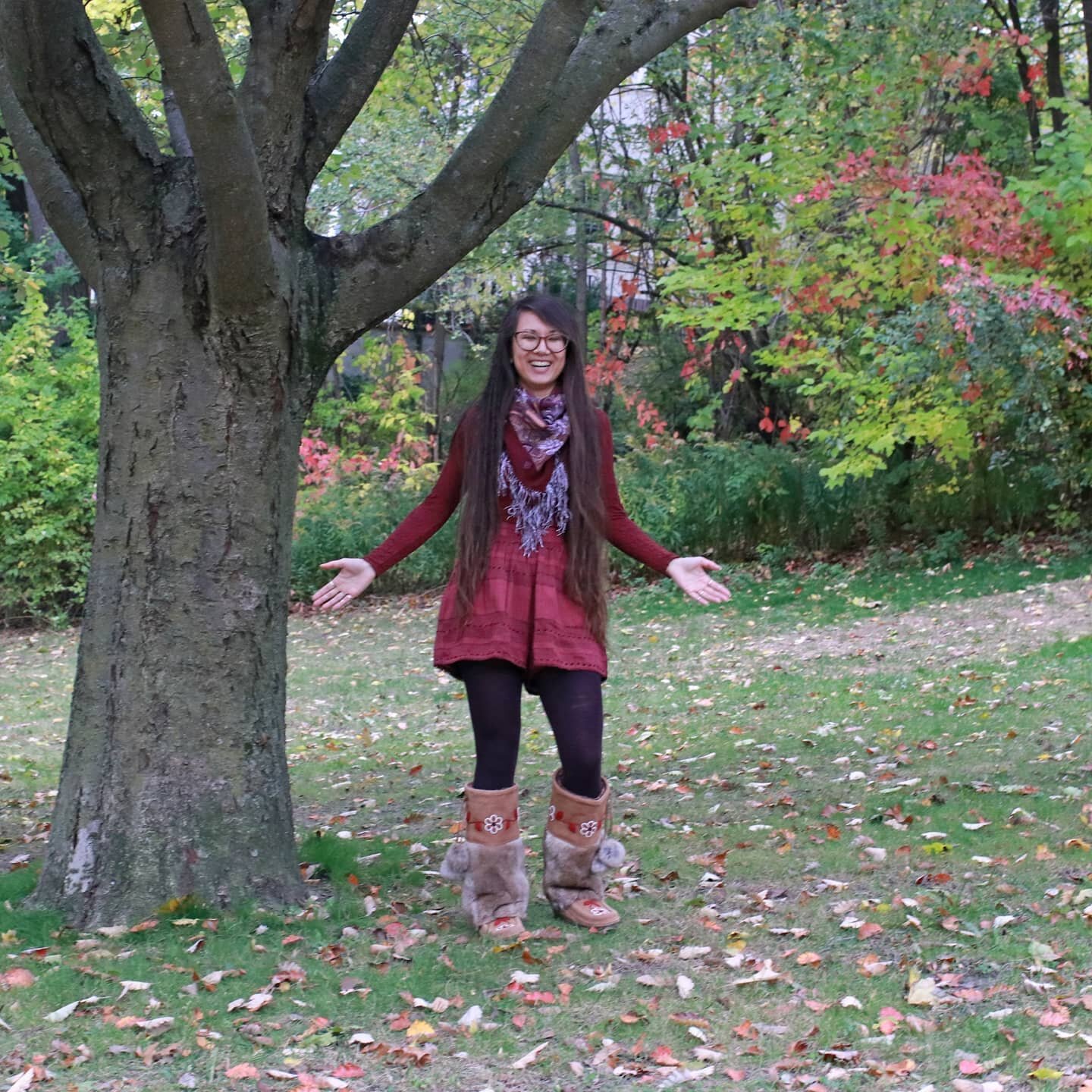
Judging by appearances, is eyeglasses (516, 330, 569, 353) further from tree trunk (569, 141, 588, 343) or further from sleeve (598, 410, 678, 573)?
tree trunk (569, 141, 588, 343)

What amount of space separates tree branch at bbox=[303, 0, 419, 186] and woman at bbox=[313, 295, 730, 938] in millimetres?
1009

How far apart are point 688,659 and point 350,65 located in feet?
26.5

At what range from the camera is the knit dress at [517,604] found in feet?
13.6

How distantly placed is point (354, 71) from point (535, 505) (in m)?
1.76

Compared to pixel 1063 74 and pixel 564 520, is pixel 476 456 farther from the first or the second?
pixel 1063 74

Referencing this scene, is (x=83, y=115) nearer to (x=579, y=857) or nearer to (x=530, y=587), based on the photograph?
(x=530, y=587)

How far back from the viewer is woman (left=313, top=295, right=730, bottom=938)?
165 inches

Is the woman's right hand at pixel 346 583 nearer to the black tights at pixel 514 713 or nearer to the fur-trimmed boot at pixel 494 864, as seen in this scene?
the black tights at pixel 514 713

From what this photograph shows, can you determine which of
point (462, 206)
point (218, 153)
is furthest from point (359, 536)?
point (218, 153)

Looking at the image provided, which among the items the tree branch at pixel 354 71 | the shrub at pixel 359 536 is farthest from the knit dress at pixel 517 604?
the shrub at pixel 359 536

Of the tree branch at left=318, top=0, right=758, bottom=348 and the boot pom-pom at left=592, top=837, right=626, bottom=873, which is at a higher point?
the tree branch at left=318, top=0, right=758, bottom=348

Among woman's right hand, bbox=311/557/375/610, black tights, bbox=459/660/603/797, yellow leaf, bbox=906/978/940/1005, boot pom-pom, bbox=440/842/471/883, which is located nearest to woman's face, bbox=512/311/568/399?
woman's right hand, bbox=311/557/375/610

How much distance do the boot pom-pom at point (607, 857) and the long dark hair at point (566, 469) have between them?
691 mm

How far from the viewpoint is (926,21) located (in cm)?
1412
